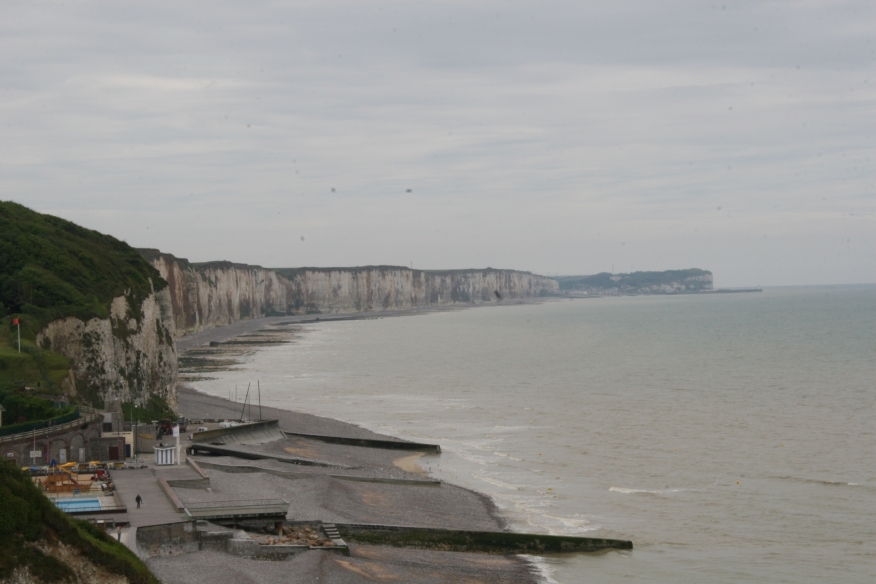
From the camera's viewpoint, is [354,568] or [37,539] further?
[354,568]

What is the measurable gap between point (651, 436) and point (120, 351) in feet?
94.0

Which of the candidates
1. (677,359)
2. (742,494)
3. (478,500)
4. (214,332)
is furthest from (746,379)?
(214,332)

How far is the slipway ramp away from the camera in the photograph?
42250 millimetres

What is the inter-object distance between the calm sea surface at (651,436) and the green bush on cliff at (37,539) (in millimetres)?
12230

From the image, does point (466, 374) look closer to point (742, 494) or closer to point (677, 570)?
point (742, 494)

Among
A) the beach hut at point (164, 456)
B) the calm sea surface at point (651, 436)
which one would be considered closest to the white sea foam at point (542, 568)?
the calm sea surface at point (651, 436)

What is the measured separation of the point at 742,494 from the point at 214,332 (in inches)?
5198

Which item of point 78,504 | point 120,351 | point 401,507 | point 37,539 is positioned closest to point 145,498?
point 78,504

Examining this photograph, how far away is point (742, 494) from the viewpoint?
3516 centimetres

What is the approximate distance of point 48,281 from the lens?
4891 cm

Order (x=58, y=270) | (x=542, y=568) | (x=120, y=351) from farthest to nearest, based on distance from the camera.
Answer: (x=58, y=270) → (x=120, y=351) → (x=542, y=568)

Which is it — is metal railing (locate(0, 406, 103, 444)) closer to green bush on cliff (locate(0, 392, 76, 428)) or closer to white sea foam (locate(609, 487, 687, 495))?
green bush on cliff (locate(0, 392, 76, 428))

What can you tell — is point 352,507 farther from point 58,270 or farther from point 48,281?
point 58,270

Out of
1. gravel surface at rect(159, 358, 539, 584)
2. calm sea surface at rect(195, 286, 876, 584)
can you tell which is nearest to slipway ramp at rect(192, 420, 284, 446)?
gravel surface at rect(159, 358, 539, 584)
